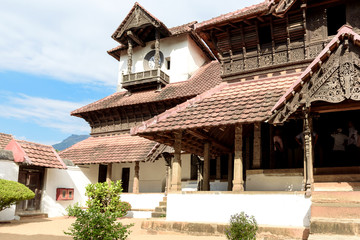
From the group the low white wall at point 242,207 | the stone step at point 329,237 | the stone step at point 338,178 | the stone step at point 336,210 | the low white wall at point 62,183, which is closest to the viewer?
the stone step at point 329,237

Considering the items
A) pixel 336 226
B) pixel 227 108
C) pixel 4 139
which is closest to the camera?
pixel 336 226

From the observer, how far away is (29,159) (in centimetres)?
1548

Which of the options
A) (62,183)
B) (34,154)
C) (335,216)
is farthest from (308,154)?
(62,183)

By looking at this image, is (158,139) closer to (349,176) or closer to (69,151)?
(349,176)

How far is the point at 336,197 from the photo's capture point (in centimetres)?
793

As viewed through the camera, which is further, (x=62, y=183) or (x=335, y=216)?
(x=62, y=183)

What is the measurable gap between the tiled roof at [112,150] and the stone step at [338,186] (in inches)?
378

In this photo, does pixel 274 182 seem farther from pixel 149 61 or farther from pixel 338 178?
pixel 149 61

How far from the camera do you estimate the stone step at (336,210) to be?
289 inches

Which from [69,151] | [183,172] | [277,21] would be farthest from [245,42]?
[69,151]

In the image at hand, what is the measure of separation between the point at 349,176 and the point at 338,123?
2.37 metres

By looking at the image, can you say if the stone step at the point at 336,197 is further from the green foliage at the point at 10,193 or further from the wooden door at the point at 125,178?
the wooden door at the point at 125,178

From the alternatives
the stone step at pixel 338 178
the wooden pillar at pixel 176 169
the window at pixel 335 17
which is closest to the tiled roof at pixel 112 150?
the wooden pillar at pixel 176 169

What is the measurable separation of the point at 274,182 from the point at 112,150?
11.8 meters
